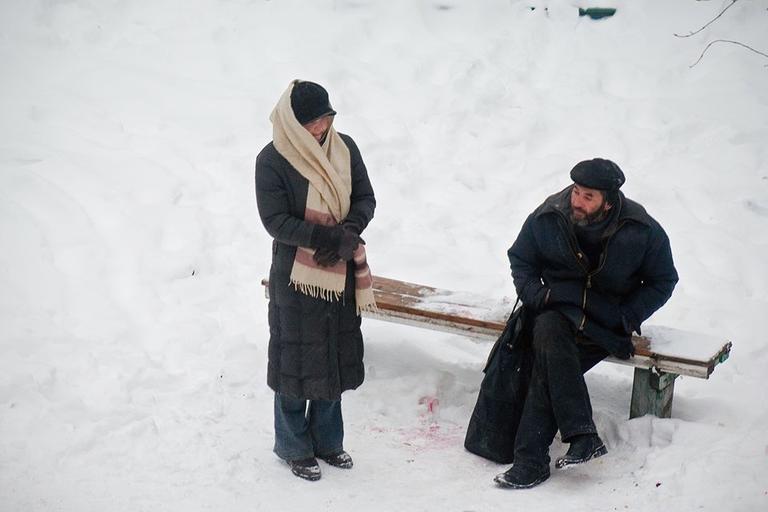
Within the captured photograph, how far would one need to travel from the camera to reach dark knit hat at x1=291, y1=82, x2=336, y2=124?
13.2 ft

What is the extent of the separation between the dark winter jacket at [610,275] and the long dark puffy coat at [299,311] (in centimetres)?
93

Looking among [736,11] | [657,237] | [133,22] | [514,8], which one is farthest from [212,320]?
[736,11]

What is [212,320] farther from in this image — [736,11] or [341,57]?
[736,11]

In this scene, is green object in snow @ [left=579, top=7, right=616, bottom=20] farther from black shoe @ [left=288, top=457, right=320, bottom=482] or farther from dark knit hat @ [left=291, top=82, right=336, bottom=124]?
black shoe @ [left=288, top=457, right=320, bottom=482]

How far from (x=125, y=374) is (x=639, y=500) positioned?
2774 mm

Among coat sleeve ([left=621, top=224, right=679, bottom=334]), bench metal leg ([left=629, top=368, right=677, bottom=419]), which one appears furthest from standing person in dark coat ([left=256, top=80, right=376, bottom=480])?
bench metal leg ([left=629, top=368, right=677, bottom=419])

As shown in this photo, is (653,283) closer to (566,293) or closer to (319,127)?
(566,293)

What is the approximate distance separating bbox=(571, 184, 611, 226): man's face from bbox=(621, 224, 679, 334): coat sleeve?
29cm

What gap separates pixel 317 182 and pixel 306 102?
0.36 metres

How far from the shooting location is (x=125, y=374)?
16.4 feet

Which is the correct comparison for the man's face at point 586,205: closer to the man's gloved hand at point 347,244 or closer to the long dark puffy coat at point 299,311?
the long dark puffy coat at point 299,311

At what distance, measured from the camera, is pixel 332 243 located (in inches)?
161

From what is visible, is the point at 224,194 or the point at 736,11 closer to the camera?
A: the point at 224,194

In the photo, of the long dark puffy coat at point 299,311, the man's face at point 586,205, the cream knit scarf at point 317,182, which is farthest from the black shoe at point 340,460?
the man's face at point 586,205
